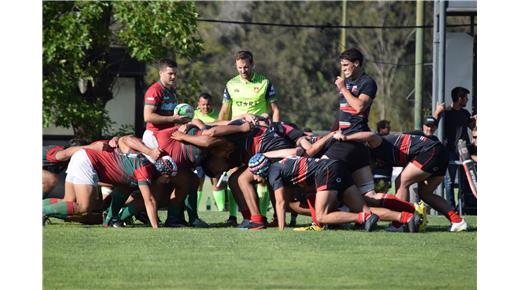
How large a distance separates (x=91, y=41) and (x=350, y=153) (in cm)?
1061

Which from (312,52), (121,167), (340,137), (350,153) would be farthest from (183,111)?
(312,52)

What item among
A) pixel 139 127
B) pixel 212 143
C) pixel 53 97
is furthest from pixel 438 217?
pixel 139 127

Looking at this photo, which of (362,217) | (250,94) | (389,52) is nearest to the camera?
(362,217)

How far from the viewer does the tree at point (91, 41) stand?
22781 mm

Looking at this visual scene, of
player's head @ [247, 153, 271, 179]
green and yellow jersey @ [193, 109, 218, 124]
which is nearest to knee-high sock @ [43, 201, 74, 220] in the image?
player's head @ [247, 153, 271, 179]

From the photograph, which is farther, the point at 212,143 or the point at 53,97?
the point at 53,97

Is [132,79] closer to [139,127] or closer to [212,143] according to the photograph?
[139,127]

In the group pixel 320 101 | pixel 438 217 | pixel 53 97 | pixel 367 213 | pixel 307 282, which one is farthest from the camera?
pixel 320 101

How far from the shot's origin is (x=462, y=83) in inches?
731

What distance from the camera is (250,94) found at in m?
15.3

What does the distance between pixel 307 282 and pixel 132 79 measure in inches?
770

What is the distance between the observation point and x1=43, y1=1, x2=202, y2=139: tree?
2278 centimetres

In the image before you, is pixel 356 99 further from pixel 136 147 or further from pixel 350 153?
pixel 136 147

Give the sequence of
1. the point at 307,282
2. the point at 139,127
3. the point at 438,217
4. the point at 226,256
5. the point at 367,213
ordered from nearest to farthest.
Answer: the point at 307,282 < the point at 226,256 < the point at 367,213 < the point at 438,217 < the point at 139,127
